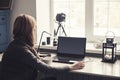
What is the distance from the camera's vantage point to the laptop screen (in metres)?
2.71

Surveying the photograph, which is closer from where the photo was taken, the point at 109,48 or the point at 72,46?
the point at 109,48

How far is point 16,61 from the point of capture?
6.70 ft

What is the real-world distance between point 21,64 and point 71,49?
2.80 ft

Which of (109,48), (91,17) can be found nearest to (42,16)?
(91,17)

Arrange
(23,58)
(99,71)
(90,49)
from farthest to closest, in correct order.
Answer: (90,49)
(99,71)
(23,58)

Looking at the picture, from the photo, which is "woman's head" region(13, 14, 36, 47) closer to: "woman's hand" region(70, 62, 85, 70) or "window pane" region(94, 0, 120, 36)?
"woman's hand" region(70, 62, 85, 70)

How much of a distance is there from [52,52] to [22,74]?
1025 mm

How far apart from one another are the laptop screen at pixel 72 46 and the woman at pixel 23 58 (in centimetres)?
61

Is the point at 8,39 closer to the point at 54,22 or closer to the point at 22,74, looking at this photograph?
the point at 54,22

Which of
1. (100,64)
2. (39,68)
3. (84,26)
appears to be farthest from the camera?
(84,26)

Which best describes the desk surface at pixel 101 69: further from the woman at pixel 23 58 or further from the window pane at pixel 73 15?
the window pane at pixel 73 15

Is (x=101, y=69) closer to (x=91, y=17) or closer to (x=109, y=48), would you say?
(x=109, y=48)

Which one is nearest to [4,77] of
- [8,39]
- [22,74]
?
[22,74]

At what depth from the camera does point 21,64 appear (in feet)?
6.72
